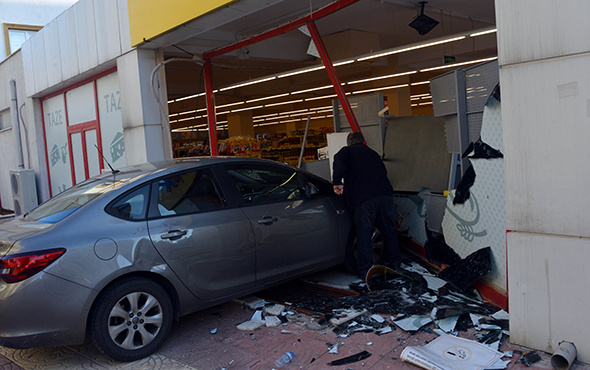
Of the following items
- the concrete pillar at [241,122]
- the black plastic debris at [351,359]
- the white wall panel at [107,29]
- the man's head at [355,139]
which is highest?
the white wall panel at [107,29]

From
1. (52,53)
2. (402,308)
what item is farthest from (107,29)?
(402,308)

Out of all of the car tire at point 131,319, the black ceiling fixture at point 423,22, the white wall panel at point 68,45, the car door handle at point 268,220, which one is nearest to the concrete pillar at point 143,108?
the white wall panel at point 68,45

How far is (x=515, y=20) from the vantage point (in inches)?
137

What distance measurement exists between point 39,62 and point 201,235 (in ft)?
36.7

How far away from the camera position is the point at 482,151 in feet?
15.2

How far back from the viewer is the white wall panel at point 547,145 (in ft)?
10.6

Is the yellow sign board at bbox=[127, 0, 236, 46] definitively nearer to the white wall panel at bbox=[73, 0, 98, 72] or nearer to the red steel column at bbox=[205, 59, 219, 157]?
the red steel column at bbox=[205, 59, 219, 157]

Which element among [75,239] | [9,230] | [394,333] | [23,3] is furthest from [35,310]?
[23,3]

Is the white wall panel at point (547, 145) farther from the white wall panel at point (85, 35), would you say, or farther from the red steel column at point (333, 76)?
the white wall panel at point (85, 35)

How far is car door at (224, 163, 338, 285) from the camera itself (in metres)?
4.68

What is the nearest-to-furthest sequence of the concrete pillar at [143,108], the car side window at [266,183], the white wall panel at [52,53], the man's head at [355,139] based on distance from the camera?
the car side window at [266,183] → the man's head at [355,139] → the concrete pillar at [143,108] → the white wall panel at [52,53]

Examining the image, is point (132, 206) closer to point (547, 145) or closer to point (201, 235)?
point (201, 235)

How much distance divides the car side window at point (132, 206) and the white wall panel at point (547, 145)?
9.94 ft

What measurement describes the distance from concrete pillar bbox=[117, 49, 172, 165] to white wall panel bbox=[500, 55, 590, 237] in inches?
255
